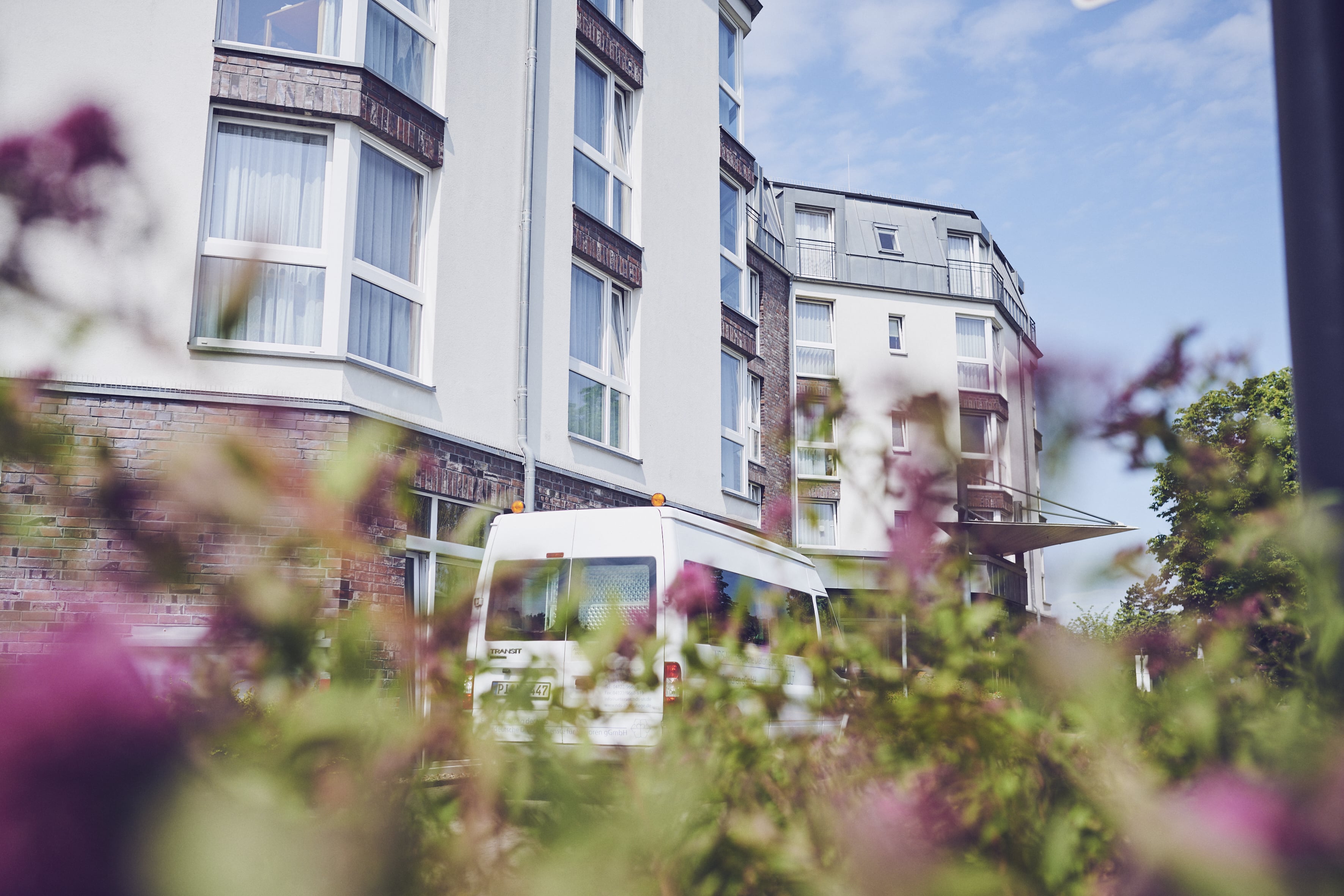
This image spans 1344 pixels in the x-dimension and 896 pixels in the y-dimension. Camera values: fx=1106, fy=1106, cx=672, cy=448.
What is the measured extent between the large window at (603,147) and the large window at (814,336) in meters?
15.1

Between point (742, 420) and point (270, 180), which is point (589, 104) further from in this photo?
point (742, 420)

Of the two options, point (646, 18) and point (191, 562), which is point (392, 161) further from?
point (191, 562)

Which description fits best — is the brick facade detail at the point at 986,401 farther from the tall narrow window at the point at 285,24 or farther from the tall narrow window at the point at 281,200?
the tall narrow window at the point at 285,24

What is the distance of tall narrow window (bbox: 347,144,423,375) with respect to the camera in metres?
10.7

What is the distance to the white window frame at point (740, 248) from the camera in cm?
1983

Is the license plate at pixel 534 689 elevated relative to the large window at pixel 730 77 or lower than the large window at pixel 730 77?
lower

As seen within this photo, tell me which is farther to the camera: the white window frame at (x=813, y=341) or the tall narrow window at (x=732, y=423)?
the white window frame at (x=813, y=341)

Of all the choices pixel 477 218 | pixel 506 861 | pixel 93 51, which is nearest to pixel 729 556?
pixel 477 218

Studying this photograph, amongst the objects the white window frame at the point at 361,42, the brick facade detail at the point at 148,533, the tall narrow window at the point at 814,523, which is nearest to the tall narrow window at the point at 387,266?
the white window frame at the point at 361,42

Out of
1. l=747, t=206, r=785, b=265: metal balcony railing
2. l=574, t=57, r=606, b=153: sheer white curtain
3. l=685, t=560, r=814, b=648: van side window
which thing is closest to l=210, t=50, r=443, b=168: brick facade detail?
l=574, t=57, r=606, b=153: sheer white curtain

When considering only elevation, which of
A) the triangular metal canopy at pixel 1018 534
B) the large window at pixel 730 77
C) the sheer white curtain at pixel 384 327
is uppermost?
the large window at pixel 730 77

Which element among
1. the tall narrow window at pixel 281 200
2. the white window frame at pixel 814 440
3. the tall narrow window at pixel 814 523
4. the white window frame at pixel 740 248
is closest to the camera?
the white window frame at pixel 814 440

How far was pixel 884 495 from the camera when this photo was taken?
4.93 feet

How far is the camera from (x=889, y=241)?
35000mm
